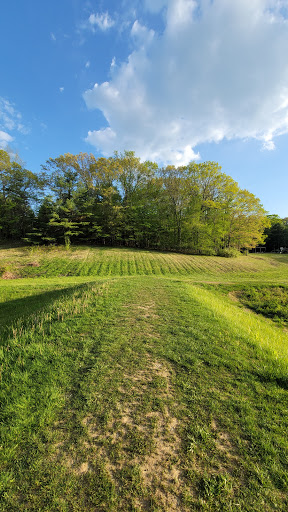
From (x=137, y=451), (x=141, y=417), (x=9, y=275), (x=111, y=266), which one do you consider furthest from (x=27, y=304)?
(x=111, y=266)

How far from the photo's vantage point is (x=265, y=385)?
3.58 meters

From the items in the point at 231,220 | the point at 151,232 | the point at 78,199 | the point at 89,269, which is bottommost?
the point at 89,269

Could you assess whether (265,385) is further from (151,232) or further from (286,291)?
(151,232)

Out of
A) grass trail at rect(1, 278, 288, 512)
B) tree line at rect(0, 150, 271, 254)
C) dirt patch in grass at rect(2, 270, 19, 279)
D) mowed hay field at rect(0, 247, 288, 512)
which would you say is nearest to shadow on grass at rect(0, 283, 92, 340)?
mowed hay field at rect(0, 247, 288, 512)

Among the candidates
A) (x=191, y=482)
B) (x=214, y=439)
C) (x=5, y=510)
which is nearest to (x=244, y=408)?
(x=214, y=439)

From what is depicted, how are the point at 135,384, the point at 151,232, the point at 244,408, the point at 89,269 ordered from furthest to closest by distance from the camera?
the point at 151,232, the point at 89,269, the point at 135,384, the point at 244,408

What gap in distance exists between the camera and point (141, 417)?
2.85 metres

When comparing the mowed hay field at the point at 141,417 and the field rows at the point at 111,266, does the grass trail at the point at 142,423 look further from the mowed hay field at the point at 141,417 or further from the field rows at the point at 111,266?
the field rows at the point at 111,266

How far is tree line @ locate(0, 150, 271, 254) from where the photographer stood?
3089cm

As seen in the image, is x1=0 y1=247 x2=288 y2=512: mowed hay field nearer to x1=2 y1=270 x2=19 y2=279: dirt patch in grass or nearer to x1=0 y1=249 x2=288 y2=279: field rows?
x1=0 y1=249 x2=288 y2=279: field rows

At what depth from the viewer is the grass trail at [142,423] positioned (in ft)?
6.40

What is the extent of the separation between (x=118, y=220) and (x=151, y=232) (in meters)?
6.86

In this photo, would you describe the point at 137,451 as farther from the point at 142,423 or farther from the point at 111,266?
the point at 111,266

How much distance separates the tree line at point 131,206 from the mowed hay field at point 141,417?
88.3ft
